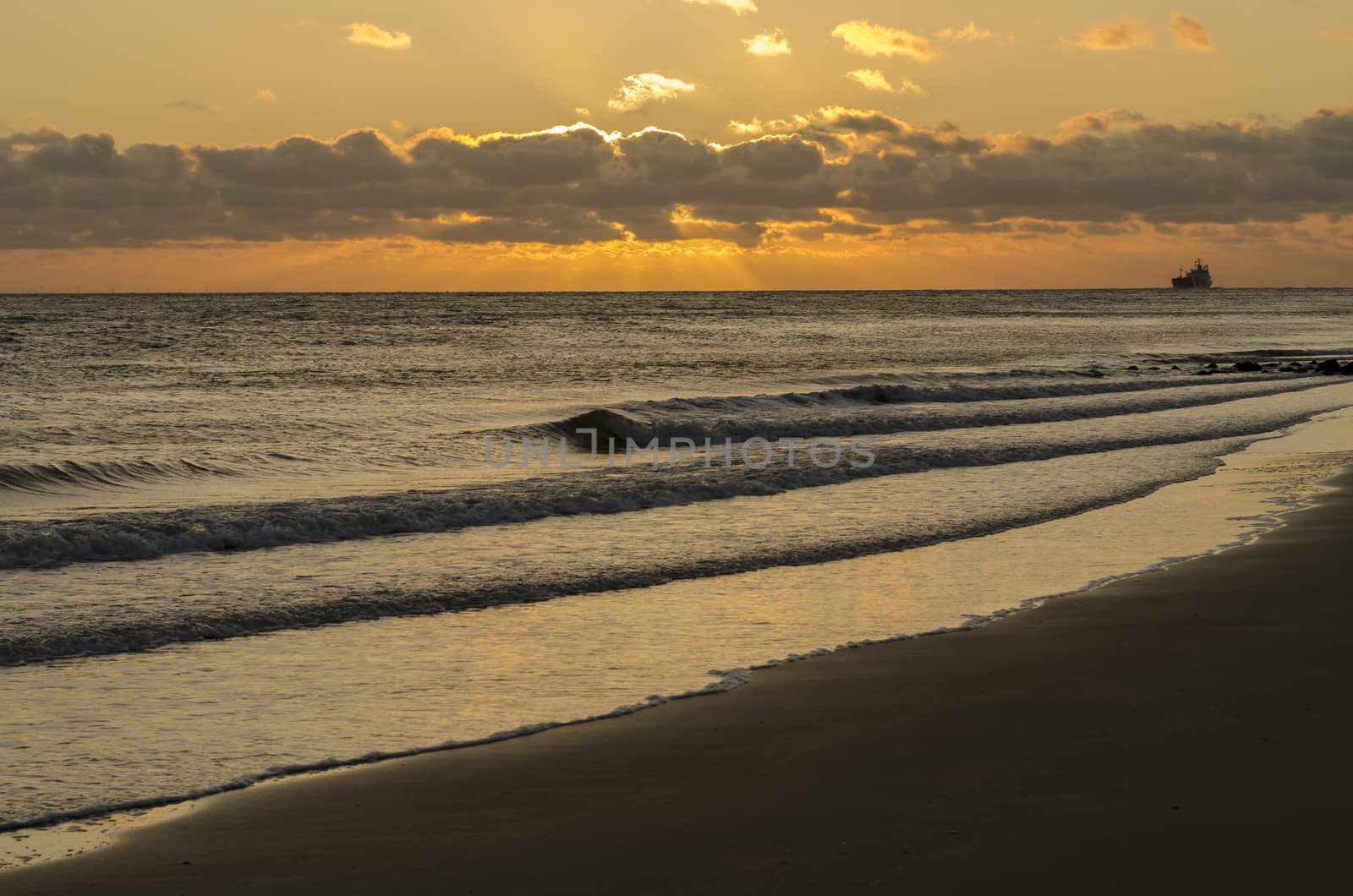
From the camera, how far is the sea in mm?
7855

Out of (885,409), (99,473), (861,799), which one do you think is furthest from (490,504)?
(885,409)

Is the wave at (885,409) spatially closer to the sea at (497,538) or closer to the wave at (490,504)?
the sea at (497,538)

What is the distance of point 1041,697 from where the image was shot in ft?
26.4

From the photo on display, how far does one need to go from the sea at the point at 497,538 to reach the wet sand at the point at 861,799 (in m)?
0.57

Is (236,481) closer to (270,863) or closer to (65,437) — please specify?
(65,437)

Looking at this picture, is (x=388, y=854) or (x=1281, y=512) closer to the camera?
(x=388, y=854)

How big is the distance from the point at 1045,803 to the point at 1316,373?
159 feet

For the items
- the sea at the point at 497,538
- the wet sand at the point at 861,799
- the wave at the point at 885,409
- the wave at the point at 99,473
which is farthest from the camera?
the wave at the point at 885,409

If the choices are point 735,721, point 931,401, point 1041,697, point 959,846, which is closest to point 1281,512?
point 1041,697

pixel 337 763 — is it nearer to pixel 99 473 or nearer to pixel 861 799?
pixel 861 799

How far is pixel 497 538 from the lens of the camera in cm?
1462

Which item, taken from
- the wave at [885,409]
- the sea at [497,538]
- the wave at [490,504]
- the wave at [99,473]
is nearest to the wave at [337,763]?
the sea at [497,538]

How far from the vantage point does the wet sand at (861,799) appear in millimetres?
5352

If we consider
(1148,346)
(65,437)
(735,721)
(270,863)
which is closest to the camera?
(270,863)
